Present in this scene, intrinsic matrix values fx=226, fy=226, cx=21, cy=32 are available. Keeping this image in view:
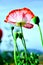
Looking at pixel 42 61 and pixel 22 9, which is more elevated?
pixel 22 9

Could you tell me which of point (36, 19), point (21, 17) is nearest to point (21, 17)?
point (21, 17)

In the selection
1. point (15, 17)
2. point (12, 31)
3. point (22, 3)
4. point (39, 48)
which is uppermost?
point (22, 3)

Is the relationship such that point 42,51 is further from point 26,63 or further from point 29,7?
point 29,7

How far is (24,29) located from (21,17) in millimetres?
92

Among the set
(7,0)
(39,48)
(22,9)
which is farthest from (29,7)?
(39,48)

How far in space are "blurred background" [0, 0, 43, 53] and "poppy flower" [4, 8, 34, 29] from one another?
0.03m

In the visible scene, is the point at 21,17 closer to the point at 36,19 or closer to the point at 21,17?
the point at 21,17

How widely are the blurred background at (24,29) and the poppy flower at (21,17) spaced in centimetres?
3

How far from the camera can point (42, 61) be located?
1.65 m

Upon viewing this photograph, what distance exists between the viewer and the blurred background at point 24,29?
1673 millimetres

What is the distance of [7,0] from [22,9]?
5.3 inches

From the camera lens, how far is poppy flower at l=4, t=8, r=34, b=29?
1672 millimetres

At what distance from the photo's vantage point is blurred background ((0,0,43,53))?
5.49 feet

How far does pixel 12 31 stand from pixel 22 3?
0.73 feet
